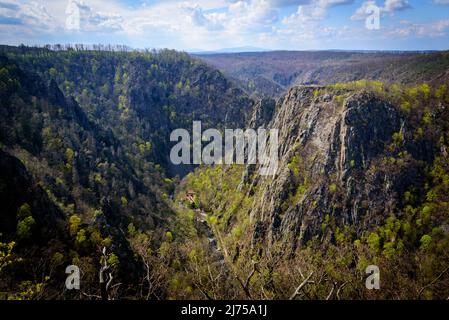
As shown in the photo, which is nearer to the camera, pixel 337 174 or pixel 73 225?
pixel 73 225

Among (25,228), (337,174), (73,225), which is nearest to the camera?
(25,228)

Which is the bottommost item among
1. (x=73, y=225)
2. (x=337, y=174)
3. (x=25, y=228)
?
(x=337, y=174)

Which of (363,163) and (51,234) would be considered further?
(363,163)

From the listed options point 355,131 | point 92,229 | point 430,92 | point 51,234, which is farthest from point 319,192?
point 51,234

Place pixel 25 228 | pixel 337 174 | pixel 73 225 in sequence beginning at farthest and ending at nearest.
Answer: pixel 337 174 → pixel 73 225 → pixel 25 228

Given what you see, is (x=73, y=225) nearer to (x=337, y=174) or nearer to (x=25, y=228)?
(x=25, y=228)

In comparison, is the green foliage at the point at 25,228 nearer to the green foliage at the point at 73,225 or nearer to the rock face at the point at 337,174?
the green foliage at the point at 73,225

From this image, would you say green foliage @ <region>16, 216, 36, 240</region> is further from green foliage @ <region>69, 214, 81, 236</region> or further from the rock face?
the rock face

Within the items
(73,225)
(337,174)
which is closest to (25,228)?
(73,225)
